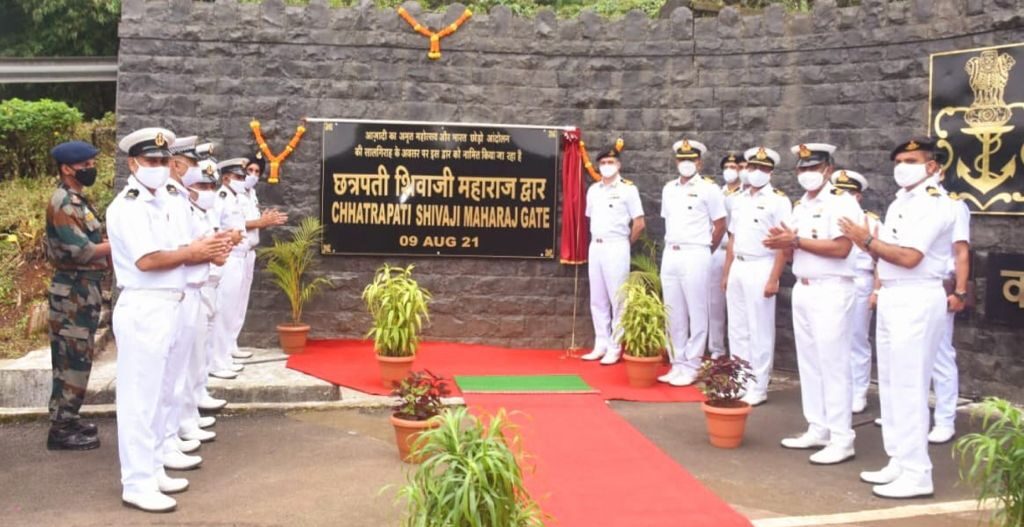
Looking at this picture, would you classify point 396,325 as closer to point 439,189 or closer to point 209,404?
point 209,404

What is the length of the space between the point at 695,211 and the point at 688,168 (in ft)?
1.19

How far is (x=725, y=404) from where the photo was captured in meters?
6.12

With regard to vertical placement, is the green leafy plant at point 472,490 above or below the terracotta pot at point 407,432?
above

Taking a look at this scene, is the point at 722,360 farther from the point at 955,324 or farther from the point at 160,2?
the point at 160,2

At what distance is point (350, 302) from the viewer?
9273mm

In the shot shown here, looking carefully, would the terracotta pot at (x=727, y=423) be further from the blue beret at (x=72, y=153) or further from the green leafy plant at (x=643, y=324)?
the blue beret at (x=72, y=153)

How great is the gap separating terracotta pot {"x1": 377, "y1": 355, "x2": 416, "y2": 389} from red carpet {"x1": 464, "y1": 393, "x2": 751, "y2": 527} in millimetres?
581

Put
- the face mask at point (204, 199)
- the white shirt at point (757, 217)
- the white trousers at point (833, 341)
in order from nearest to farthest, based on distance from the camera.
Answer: the white trousers at point (833, 341) < the face mask at point (204, 199) < the white shirt at point (757, 217)

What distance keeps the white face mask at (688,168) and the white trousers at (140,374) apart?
452 centimetres

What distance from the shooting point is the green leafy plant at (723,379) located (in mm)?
6048

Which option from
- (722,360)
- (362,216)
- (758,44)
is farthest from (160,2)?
(722,360)

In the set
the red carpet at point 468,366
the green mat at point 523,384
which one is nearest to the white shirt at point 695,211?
the red carpet at point 468,366

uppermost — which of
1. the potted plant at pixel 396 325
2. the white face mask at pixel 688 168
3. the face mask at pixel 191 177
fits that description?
the white face mask at pixel 688 168

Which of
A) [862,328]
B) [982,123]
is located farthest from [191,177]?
[982,123]
